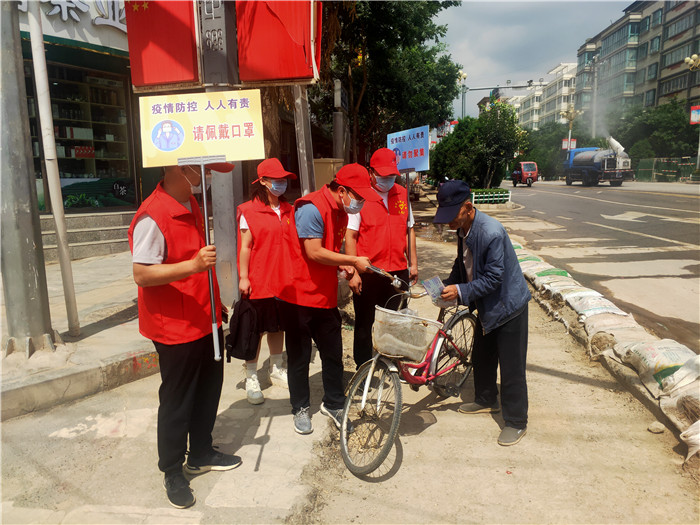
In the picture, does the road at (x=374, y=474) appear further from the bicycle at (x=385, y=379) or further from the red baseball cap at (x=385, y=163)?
the red baseball cap at (x=385, y=163)

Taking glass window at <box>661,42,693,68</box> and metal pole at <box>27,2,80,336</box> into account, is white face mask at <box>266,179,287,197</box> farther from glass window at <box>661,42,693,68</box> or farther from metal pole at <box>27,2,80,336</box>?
glass window at <box>661,42,693,68</box>

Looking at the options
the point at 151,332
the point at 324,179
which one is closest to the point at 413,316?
the point at 151,332

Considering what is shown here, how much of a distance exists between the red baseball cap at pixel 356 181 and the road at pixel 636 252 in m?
4.21

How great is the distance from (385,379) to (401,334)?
1.20 feet

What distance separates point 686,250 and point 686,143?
44639mm

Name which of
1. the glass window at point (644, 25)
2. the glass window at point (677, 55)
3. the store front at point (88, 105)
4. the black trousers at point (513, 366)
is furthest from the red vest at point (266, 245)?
the glass window at point (644, 25)

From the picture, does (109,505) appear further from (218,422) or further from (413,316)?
(413,316)

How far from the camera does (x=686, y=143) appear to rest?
150 feet

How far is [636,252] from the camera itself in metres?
10.2

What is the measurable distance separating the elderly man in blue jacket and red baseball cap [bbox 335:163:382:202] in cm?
48

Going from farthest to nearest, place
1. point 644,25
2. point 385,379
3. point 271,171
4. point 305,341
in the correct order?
1. point 644,25
2. point 271,171
3. point 305,341
4. point 385,379

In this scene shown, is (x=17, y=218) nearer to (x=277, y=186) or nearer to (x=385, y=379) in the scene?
(x=277, y=186)

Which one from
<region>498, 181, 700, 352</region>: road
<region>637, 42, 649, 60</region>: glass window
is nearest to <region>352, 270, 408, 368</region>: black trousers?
<region>498, 181, 700, 352</region>: road

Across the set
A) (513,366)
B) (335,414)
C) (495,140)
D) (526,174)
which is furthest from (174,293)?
(526,174)
